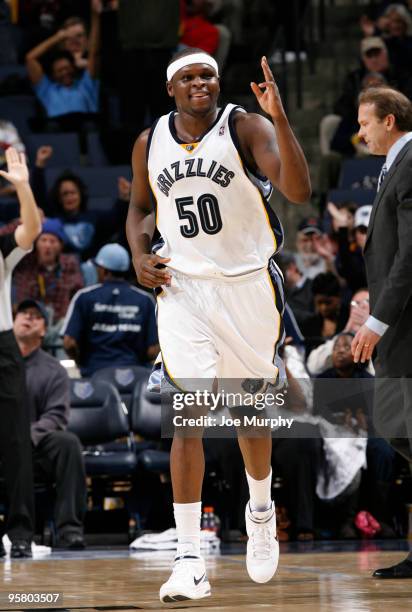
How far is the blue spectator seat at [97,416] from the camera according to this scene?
8.56 metres

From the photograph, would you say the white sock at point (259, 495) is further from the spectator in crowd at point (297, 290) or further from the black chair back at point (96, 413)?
the spectator in crowd at point (297, 290)

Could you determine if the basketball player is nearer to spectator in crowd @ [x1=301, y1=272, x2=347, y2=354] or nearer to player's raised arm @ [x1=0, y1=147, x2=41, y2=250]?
player's raised arm @ [x1=0, y1=147, x2=41, y2=250]

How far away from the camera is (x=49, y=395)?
8109 mm

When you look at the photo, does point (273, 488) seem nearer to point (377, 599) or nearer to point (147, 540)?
point (147, 540)

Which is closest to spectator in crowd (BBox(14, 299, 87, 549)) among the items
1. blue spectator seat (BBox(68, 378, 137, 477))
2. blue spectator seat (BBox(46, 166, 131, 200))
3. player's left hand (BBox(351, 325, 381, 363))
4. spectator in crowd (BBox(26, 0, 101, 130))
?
blue spectator seat (BBox(68, 378, 137, 477))

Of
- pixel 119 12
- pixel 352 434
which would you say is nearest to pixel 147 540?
pixel 352 434

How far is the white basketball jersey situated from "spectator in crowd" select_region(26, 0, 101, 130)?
26.4ft

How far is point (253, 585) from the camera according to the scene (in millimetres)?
4910

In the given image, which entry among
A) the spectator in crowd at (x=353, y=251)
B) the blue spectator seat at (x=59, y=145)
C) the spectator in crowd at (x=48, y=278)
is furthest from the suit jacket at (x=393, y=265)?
the blue spectator seat at (x=59, y=145)

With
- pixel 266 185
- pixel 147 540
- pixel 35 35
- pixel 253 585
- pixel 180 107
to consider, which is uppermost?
pixel 35 35

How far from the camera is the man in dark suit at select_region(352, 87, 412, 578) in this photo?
4.71 meters

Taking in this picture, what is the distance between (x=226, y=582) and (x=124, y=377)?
401 cm

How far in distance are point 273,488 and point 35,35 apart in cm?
699

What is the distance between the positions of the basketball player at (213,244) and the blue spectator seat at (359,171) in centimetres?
700
